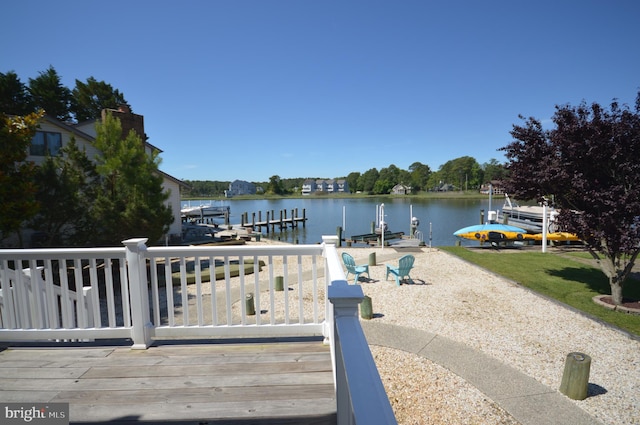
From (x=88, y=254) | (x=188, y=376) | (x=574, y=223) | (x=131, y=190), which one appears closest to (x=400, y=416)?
(x=188, y=376)

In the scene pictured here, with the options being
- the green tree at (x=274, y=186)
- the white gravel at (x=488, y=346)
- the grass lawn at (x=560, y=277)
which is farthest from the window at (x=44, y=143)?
the green tree at (x=274, y=186)

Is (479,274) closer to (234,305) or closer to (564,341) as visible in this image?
(564,341)

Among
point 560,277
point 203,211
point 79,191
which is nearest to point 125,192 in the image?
point 79,191

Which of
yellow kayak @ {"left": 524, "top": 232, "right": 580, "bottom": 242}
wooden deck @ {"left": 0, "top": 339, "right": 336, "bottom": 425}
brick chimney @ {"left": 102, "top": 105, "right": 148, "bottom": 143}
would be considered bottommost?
yellow kayak @ {"left": 524, "top": 232, "right": 580, "bottom": 242}

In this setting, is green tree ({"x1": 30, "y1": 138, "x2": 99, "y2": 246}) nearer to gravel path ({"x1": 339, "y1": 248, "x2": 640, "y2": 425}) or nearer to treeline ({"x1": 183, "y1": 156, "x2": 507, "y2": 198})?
gravel path ({"x1": 339, "y1": 248, "x2": 640, "y2": 425})

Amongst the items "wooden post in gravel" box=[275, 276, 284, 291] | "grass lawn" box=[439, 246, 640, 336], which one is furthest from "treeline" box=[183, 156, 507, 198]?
"wooden post in gravel" box=[275, 276, 284, 291]

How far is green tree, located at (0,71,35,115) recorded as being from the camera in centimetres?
2662

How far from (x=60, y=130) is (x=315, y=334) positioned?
59.5ft

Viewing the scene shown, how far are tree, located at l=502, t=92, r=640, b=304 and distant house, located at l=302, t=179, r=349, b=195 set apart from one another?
12104cm

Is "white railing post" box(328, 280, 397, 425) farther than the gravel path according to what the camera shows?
No

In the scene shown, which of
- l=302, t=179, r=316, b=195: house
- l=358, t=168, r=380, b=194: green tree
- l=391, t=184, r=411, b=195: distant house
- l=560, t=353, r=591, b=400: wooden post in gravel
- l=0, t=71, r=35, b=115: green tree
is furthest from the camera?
l=302, t=179, r=316, b=195: house

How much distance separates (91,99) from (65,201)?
3258 centimetres

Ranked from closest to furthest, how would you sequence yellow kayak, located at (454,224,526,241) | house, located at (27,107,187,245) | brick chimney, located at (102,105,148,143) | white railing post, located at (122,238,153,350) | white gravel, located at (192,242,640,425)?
white railing post, located at (122,238,153,350)
white gravel, located at (192,242,640,425)
house, located at (27,107,187,245)
yellow kayak, located at (454,224,526,241)
brick chimney, located at (102,105,148,143)

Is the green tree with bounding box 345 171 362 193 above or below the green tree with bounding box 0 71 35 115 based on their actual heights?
below
